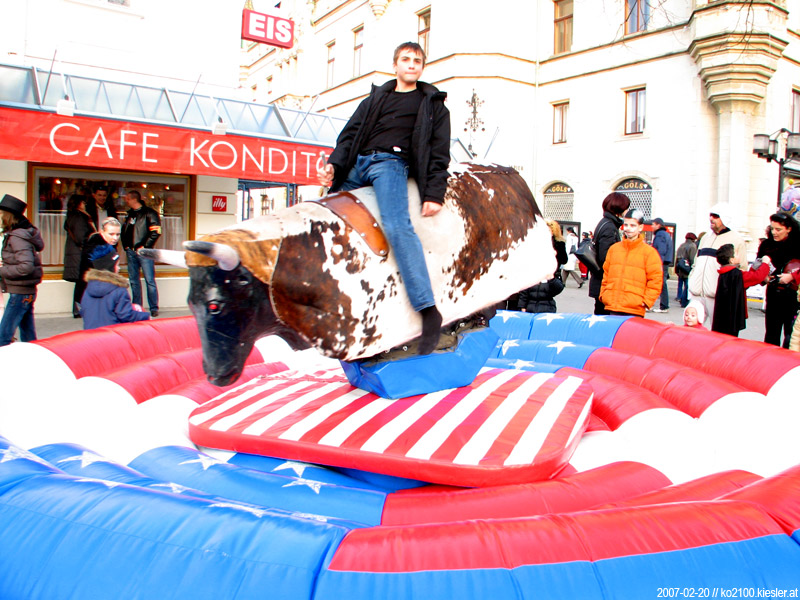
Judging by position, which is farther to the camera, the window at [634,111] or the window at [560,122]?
the window at [560,122]

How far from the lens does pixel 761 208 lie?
1841cm

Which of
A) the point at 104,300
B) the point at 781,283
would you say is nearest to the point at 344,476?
the point at 104,300

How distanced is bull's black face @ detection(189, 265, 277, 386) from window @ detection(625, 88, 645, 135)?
20.7 m

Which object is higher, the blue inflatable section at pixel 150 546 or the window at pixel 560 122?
the window at pixel 560 122

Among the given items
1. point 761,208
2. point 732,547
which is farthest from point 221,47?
point 761,208

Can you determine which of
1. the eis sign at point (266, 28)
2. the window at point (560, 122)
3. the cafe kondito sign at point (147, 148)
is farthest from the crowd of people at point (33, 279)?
the window at point (560, 122)

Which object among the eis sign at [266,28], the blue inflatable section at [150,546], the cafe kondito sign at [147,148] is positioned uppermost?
the eis sign at [266,28]

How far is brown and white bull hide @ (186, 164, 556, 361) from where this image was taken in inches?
101

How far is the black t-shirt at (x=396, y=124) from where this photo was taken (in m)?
2.98

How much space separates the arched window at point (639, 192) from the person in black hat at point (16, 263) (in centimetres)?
1845

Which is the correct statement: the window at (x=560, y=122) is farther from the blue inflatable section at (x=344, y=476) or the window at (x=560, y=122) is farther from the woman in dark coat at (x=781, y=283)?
the blue inflatable section at (x=344, y=476)

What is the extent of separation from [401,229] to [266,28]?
40.8ft

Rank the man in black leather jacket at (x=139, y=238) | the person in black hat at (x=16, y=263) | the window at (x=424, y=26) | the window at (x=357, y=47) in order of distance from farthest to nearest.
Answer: the window at (x=357, y=47) < the window at (x=424, y=26) < the man in black leather jacket at (x=139, y=238) < the person in black hat at (x=16, y=263)

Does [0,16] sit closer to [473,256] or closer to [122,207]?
[122,207]
